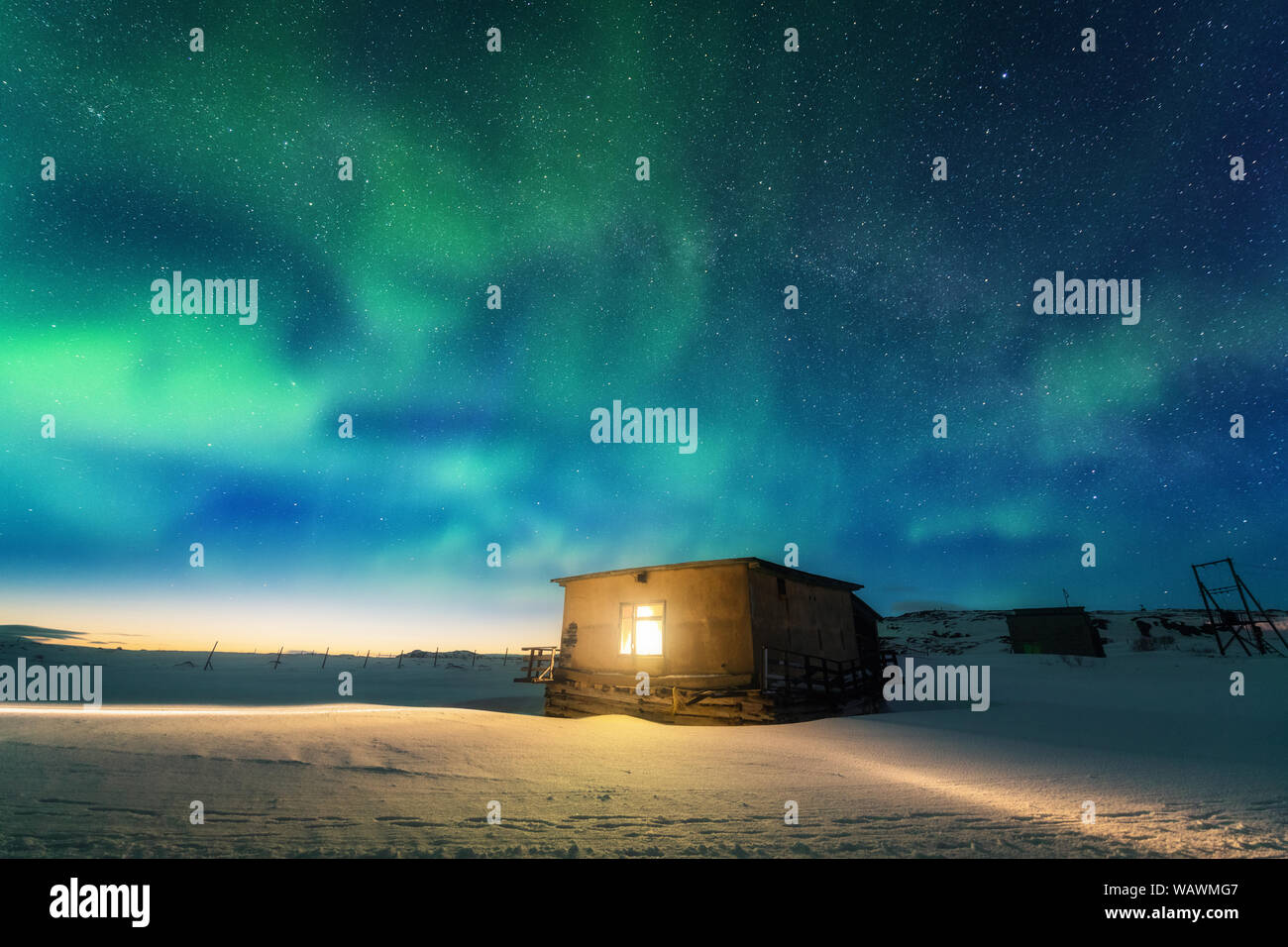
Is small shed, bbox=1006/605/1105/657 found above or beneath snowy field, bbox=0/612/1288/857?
beneath

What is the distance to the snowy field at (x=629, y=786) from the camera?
4684mm

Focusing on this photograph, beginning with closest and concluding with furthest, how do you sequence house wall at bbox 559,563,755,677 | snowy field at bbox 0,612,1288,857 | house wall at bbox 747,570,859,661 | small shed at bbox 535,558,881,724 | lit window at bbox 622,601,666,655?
snowy field at bbox 0,612,1288,857 < small shed at bbox 535,558,881,724 < house wall at bbox 559,563,755,677 < house wall at bbox 747,570,859,661 < lit window at bbox 622,601,666,655

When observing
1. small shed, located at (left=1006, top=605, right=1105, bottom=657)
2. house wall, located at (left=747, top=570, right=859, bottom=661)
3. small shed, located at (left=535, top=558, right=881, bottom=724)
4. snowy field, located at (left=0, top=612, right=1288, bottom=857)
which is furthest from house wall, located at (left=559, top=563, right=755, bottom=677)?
small shed, located at (left=1006, top=605, right=1105, bottom=657)

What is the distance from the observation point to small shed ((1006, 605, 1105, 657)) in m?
38.0

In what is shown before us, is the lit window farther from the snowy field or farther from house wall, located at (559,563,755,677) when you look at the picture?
the snowy field

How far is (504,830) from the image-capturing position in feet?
16.3

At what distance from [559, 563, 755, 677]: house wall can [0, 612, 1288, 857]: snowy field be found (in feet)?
8.64

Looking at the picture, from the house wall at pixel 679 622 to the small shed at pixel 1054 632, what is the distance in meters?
36.1

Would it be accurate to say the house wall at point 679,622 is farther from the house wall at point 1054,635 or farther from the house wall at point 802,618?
the house wall at point 1054,635

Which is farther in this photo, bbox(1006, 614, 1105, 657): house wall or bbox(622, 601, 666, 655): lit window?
bbox(1006, 614, 1105, 657): house wall

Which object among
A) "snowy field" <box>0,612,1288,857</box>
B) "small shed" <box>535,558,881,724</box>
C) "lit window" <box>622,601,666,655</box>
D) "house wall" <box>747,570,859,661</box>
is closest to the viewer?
"snowy field" <box>0,612,1288,857</box>

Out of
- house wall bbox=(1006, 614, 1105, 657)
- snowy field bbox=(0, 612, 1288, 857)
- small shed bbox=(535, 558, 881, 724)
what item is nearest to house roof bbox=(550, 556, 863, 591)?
small shed bbox=(535, 558, 881, 724)

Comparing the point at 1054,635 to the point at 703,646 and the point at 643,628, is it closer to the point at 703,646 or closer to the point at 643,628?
the point at 703,646

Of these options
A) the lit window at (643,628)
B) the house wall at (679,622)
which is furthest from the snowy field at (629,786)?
the lit window at (643,628)
